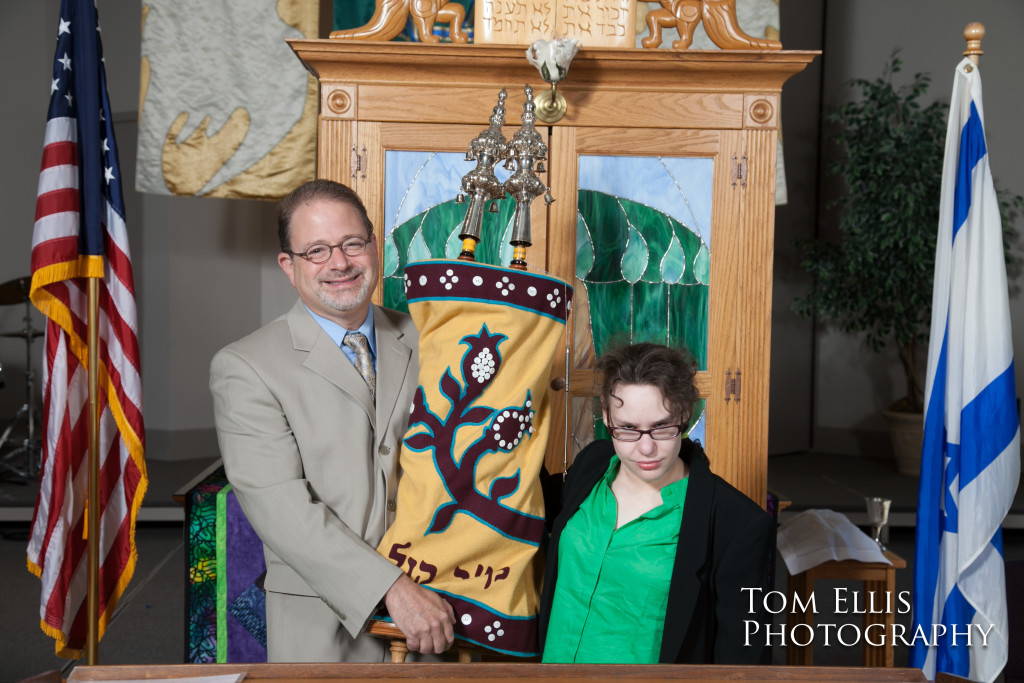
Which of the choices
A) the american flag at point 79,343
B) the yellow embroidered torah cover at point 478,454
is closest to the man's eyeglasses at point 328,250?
the yellow embroidered torah cover at point 478,454

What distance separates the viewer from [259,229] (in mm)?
7035

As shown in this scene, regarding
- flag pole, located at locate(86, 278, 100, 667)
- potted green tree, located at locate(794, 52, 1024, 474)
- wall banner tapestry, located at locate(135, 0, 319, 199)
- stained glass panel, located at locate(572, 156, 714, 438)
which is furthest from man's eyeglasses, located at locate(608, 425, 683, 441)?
potted green tree, located at locate(794, 52, 1024, 474)

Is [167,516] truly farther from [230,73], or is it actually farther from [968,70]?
[968,70]

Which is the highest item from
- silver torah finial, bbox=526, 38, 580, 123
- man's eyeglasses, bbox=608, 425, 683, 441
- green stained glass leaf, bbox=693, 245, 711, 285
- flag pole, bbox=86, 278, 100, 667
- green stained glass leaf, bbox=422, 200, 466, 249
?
silver torah finial, bbox=526, 38, 580, 123

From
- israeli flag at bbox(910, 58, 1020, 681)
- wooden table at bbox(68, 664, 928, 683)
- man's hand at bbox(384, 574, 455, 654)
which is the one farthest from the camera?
israeli flag at bbox(910, 58, 1020, 681)

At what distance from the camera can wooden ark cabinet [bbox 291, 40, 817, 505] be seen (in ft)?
9.04

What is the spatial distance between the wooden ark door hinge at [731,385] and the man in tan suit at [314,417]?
49.2 inches

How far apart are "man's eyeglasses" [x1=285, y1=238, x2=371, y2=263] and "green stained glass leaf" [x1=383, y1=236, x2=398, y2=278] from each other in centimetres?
95

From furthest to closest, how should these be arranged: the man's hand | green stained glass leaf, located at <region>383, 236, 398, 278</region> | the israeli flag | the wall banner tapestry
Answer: the wall banner tapestry, green stained glass leaf, located at <region>383, 236, 398, 278</region>, the israeli flag, the man's hand

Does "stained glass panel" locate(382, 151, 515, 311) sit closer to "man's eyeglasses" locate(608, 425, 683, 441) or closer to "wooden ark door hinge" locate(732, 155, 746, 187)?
"wooden ark door hinge" locate(732, 155, 746, 187)

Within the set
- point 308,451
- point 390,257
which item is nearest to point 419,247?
point 390,257

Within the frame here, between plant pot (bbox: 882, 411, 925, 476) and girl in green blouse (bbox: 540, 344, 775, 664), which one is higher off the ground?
girl in green blouse (bbox: 540, 344, 775, 664)

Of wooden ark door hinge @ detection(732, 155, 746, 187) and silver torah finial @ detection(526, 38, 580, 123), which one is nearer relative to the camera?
silver torah finial @ detection(526, 38, 580, 123)

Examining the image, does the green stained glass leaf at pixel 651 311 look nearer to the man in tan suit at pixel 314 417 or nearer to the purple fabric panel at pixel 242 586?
the man in tan suit at pixel 314 417
